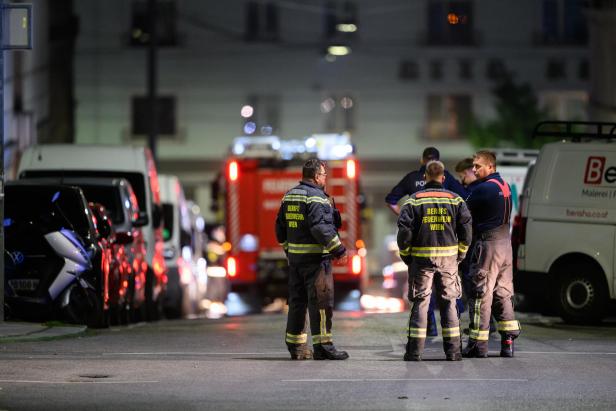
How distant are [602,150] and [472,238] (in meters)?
4.23

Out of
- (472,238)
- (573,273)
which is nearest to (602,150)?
(573,273)

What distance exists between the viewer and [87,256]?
53.9ft

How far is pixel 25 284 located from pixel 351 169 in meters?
9.38

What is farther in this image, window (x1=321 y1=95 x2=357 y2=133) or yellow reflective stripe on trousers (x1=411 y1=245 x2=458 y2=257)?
window (x1=321 y1=95 x2=357 y2=133)

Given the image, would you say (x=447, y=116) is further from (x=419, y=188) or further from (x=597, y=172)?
(x=419, y=188)

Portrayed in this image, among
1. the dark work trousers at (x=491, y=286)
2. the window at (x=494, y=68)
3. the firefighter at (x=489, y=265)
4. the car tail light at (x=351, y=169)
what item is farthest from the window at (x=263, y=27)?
the dark work trousers at (x=491, y=286)

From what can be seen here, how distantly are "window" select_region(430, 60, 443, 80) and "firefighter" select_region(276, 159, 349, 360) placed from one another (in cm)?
3865

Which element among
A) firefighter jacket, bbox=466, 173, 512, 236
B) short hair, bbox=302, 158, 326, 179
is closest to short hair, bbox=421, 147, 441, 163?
firefighter jacket, bbox=466, 173, 512, 236

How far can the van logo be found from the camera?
55.1ft

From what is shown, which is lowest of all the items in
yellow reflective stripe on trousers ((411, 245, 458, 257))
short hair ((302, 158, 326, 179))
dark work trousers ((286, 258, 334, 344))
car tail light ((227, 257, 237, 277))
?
car tail light ((227, 257, 237, 277))

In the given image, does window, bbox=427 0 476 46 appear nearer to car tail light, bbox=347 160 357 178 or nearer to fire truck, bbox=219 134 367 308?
fire truck, bbox=219 134 367 308

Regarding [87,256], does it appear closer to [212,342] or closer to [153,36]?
[212,342]

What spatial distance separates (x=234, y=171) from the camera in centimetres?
2509

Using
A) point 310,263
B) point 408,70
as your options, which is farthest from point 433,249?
point 408,70
